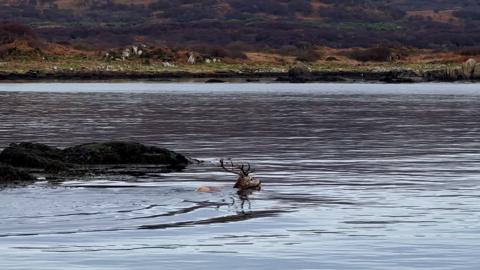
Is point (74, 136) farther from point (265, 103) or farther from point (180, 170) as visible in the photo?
point (265, 103)

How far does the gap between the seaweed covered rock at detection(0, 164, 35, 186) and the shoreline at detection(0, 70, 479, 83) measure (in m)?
102

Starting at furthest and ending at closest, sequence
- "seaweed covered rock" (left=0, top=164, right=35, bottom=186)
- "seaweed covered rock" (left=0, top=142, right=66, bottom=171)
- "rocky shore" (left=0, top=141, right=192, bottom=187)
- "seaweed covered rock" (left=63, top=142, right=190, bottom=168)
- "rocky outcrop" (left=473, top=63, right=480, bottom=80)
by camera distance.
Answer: "rocky outcrop" (left=473, top=63, right=480, bottom=80) < "seaweed covered rock" (left=63, top=142, right=190, bottom=168) < "seaweed covered rock" (left=0, top=142, right=66, bottom=171) < "rocky shore" (left=0, top=141, right=192, bottom=187) < "seaweed covered rock" (left=0, top=164, right=35, bottom=186)

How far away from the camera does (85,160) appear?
119 ft

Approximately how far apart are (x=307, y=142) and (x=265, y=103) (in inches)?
1509

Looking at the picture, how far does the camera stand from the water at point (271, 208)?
20797mm

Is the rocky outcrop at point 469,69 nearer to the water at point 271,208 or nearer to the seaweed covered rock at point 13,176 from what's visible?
the water at point 271,208

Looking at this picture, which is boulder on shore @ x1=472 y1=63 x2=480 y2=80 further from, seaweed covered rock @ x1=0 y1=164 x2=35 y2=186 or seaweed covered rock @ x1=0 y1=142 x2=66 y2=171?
seaweed covered rock @ x1=0 y1=164 x2=35 y2=186

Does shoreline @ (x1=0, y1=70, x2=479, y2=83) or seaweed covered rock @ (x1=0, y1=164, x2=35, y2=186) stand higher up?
seaweed covered rock @ (x1=0, y1=164, x2=35, y2=186)

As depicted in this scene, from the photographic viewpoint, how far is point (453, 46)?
612ft

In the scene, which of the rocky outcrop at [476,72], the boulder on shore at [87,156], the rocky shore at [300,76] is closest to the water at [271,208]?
the boulder on shore at [87,156]

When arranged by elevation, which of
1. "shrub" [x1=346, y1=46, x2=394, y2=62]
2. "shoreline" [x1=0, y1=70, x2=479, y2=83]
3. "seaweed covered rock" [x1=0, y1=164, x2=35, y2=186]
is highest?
"seaweed covered rock" [x1=0, y1=164, x2=35, y2=186]

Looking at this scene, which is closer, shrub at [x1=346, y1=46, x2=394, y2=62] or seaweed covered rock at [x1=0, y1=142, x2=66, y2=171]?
seaweed covered rock at [x1=0, y1=142, x2=66, y2=171]

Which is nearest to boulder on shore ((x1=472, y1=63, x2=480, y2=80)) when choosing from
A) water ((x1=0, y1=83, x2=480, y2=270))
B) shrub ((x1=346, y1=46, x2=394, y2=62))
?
shrub ((x1=346, y1=46, x2=394, y2=62))

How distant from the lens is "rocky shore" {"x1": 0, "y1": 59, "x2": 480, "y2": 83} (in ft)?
454
